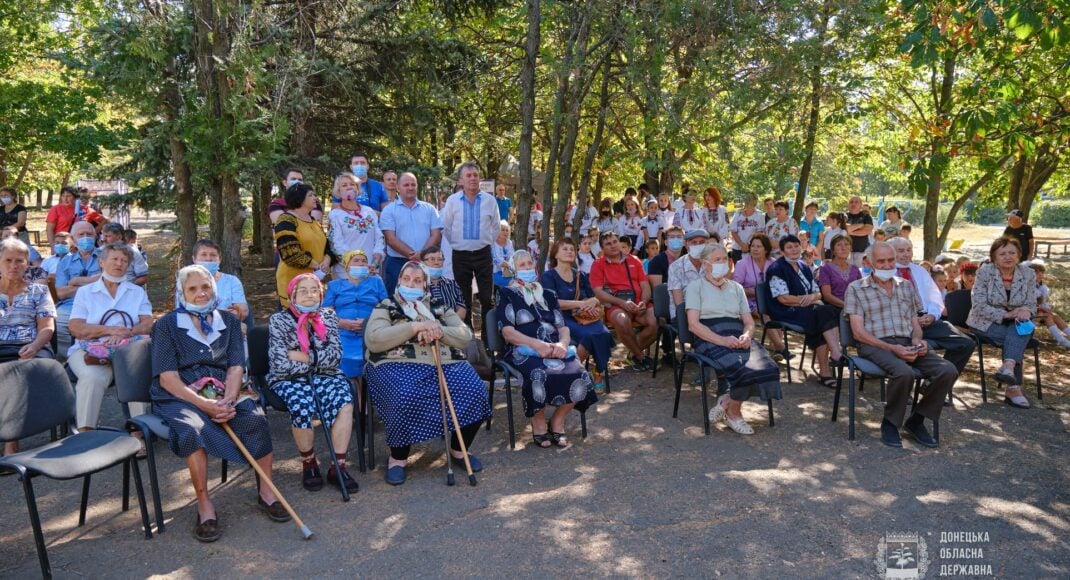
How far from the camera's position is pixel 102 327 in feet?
17.0

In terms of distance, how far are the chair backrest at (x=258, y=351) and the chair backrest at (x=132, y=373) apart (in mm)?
671

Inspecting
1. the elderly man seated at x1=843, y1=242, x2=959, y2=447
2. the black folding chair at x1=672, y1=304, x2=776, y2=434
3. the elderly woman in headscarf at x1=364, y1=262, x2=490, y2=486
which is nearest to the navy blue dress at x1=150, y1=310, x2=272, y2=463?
the elderly woman in headscarf at x1=364, y1=262, x2=490, y2=486

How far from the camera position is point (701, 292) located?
622 centimetres

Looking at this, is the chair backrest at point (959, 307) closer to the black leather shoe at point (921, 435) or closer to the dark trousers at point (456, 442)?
the black leather shoe at point (921, 435)

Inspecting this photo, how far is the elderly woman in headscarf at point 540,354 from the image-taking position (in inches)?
215

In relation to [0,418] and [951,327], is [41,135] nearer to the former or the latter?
[0,418]

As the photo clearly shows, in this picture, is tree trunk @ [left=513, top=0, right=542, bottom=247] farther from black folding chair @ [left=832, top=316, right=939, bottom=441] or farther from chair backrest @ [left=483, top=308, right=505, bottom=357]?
black folding chair @ [left=832, top=316, right=939, bottom=441]

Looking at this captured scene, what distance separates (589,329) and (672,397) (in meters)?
0.98

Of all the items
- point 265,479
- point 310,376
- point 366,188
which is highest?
point 366,188

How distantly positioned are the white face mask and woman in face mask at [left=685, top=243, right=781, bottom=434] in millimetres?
1041

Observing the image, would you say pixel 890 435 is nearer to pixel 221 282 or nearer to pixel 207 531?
pixel 207 531

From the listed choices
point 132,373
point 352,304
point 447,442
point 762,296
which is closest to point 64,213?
point 352,304

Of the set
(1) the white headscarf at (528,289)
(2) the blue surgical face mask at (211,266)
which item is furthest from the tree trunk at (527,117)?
(2) the blue surgical face mask at (211,266)

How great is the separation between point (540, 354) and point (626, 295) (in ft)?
7.53
